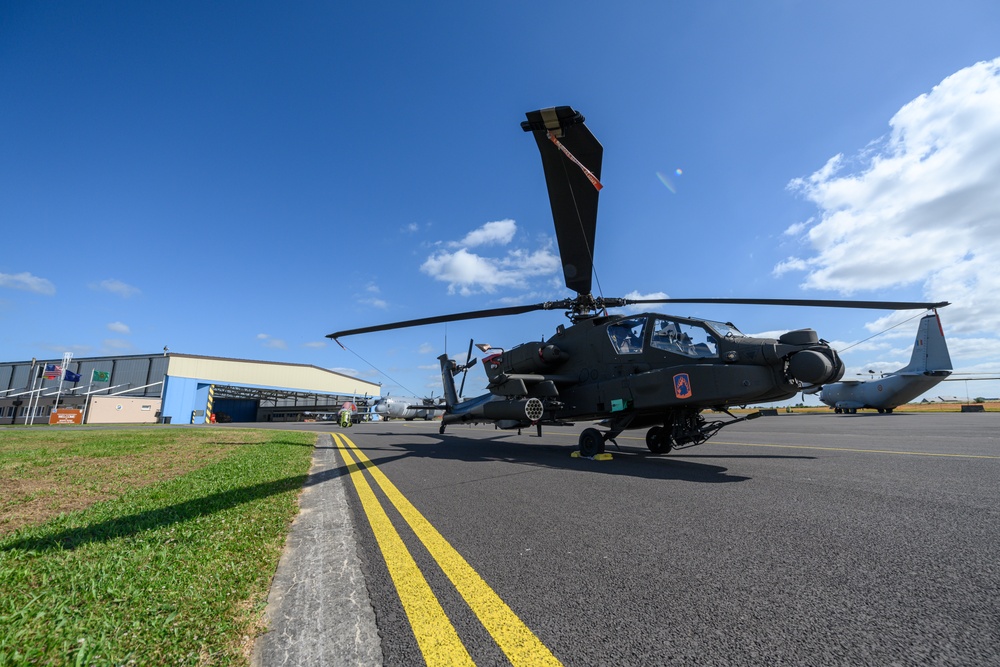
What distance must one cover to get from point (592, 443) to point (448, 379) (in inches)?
304

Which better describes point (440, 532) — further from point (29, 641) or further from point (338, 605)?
point (29, 641)

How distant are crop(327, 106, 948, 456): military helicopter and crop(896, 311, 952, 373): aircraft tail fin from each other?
2548cm

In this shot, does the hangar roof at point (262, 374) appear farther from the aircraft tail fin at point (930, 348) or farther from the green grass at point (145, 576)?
the aircraft tail fin at point (930, 348)

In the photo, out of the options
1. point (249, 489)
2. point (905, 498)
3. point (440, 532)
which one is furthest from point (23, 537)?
point (905, 498)

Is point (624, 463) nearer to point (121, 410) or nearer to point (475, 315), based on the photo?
point (475, 315)

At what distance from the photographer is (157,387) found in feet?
153

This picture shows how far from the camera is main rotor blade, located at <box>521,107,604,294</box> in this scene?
5805 mm

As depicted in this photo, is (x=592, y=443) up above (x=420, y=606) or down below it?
above

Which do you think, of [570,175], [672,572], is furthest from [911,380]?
[672,572]

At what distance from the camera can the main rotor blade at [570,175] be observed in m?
5.80

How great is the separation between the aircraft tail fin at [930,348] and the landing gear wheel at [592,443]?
27.8 metres

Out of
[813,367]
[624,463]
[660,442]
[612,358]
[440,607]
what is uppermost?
[612,358]

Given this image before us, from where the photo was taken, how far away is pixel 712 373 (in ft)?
23.4

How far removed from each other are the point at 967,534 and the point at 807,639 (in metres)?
2.44
